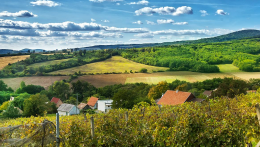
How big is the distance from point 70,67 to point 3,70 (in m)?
22.8

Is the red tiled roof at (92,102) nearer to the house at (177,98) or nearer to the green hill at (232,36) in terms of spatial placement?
the house at (177,98)

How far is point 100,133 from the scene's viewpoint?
5.95 m

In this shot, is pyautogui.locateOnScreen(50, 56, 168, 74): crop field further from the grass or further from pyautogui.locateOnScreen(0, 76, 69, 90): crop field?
the grass

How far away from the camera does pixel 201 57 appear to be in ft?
285

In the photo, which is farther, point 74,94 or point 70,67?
point 70,67

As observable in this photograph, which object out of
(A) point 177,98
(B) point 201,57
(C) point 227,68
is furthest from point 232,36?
(A) point 177,98

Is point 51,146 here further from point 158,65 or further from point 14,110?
point 158,65

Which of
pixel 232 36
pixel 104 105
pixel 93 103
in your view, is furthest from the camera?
pixel 232 36

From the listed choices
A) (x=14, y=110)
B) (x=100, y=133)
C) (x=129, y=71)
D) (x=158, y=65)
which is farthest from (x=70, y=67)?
(x=100, y=133)

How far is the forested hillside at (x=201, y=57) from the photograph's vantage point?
7300 cm

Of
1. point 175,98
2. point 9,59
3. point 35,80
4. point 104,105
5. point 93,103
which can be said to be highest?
point 9,59

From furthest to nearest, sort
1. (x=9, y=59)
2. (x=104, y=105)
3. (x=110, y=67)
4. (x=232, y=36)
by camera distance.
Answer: (x=232, y=36), (x=9, y=59), (x=110, y=67), (x=104, y=105)

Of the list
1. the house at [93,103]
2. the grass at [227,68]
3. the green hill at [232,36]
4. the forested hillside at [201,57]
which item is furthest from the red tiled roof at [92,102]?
the green hill at [232,36]

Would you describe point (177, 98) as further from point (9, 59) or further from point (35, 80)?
point (9, 59)
